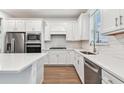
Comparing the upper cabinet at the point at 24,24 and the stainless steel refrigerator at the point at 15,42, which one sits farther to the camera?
the upper cabinet at the point at 24,24

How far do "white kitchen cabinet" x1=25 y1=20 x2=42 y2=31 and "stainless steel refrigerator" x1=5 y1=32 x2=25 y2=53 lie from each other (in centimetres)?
45

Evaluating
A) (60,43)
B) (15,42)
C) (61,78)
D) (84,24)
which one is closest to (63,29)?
(60,43)

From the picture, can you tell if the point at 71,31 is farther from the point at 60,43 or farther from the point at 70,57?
the point at 70,57

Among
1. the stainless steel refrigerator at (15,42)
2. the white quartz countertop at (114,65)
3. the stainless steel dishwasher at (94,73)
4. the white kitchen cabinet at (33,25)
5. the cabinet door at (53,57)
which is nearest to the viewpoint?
the white quartz countertop at (114,65)

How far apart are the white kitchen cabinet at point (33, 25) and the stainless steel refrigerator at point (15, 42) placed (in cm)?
45

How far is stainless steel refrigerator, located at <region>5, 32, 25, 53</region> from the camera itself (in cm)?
630

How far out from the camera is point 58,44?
7957 mm

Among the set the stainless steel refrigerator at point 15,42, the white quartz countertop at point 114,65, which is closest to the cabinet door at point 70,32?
the stainless steel refrigerator at point 15,42

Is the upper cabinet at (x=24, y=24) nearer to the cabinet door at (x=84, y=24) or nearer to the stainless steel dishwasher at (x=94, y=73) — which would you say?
the cabinet door at (x=84, y=24)

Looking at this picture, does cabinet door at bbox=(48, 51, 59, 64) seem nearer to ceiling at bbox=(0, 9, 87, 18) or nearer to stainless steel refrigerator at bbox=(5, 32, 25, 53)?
stainless steel refrigerator at bbox=(5, 32, 25, 53)

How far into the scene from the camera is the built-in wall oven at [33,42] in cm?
643

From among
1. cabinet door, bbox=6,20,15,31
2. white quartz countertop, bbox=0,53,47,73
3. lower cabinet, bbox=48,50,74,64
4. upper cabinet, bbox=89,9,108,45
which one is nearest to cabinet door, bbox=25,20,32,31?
cabinet door, bbox=6,20,15,31
